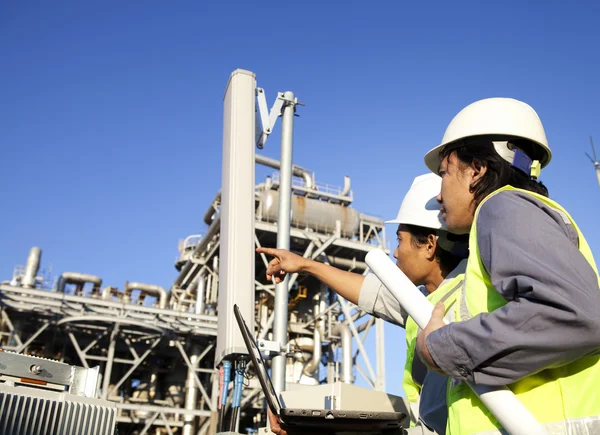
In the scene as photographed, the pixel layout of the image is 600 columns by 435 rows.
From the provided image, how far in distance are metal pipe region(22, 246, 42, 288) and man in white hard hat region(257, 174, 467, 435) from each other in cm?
2009

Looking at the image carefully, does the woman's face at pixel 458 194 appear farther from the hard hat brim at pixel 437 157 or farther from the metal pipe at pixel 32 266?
the metal pipe at pixel 32 266

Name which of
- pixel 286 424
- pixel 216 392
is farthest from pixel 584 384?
pixel 216 392

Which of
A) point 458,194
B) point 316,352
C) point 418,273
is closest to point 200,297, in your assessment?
point 316,352

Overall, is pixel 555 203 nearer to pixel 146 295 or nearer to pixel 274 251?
pixel 274 251

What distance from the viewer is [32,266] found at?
842 inches

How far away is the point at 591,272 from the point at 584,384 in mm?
288

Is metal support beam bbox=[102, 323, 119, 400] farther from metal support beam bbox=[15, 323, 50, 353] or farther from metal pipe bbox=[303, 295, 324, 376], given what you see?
metal pipe bbox=[303, 295, 324, 376]

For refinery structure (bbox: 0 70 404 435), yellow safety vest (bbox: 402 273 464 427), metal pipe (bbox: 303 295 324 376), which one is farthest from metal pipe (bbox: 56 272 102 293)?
yellow safety vest (bbox: 402 273 464 427)

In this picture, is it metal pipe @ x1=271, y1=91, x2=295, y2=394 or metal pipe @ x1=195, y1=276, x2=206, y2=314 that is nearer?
metal pipe @ x1=271, y1=91, x2=295, y2=394

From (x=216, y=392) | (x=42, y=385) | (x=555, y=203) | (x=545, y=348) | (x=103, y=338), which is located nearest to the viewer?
(x=545, y=348)

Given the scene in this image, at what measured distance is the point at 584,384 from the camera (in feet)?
4.86

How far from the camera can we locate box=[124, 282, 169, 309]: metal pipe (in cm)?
2433

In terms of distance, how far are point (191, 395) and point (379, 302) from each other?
1589cm

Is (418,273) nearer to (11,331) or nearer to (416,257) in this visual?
(416,257)
